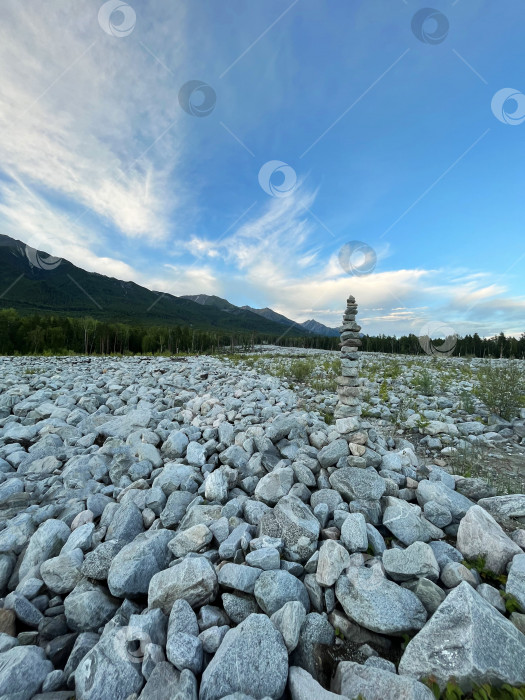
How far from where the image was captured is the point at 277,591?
2367 mm

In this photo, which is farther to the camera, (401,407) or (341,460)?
(401,407)

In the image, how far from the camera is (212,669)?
5.98ft

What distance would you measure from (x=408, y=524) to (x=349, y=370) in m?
2.59

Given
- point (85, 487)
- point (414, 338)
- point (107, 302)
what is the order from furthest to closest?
point (107, 302)
point (414, 338)
point (85, 487)

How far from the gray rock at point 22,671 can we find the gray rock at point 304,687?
1.67 meters

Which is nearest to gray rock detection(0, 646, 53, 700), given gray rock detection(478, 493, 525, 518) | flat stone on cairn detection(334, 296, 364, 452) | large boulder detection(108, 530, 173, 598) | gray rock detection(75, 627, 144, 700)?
gray rock detection(75, 627, 144, 700)

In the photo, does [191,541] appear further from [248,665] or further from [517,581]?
[517,581]

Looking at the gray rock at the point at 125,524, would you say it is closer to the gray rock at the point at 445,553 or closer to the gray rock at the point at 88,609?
the gray rock at the point at 88,609

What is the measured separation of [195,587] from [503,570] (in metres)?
2.73

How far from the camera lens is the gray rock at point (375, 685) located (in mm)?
1694

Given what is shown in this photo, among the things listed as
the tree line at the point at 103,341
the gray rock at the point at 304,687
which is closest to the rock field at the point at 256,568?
the gray rock at the point at 304,687

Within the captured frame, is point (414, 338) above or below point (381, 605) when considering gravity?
above

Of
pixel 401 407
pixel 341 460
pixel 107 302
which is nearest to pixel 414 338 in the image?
pixel 401 407

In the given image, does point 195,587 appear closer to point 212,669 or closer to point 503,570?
point 212,669
